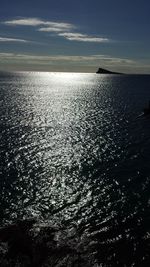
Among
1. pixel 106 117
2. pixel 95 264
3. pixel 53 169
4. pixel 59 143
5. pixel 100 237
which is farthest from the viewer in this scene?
pixel 106 117

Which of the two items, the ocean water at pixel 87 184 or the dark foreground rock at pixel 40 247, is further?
the ocean water at pixel 87 184

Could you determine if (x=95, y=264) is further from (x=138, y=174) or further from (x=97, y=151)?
(x=97, y=151)

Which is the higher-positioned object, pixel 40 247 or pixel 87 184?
pixel 87 184

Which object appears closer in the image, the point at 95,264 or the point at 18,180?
the point at 95,264

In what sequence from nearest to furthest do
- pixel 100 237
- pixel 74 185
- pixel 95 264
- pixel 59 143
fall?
pixel 95 264
pixel 100 237
pixel 74 185
pixel 59 143

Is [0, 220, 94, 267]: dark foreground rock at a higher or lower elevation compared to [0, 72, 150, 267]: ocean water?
lower

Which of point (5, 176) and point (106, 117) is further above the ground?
point (106, 117)

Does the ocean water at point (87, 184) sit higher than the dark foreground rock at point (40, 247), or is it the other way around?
→ the ocean water at point (87, 184)

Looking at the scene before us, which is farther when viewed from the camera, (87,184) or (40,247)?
(87,184)

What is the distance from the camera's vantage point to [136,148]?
A: 69.2 meters

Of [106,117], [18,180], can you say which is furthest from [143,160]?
[106,117]

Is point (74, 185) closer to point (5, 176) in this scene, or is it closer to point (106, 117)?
point (5, 176)

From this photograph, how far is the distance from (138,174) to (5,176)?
25131 mm

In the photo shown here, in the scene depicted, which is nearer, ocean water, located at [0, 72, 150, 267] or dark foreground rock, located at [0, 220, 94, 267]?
dark foreground rock, located at [0, 220, 94, 267]
